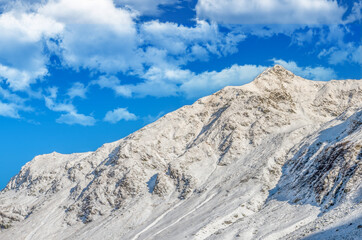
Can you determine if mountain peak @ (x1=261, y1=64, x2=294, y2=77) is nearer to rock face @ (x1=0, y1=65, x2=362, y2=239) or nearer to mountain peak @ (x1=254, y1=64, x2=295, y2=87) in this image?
mountain peak @ (x1=254, y1=64, x2=295, y2=87)

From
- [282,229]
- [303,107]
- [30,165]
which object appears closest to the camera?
[282,229]

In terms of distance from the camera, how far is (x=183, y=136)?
113438 millimetres

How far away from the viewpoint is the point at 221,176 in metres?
91.6

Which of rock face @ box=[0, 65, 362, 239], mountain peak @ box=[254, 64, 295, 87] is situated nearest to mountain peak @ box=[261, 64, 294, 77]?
mountain peak @ box=[254, 64, 295, 87]

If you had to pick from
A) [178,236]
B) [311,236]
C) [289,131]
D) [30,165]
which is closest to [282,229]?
A: [311,236]

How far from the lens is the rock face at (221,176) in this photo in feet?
210

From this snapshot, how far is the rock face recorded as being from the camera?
210ft

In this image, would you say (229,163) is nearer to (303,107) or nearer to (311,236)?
(303,107)

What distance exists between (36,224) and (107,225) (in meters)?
23.2

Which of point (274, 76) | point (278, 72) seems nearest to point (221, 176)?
point (274, 76)

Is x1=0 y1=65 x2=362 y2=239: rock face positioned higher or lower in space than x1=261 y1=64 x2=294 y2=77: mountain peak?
lower

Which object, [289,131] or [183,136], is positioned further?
[183,136]

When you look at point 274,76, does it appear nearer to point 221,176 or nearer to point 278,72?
point 278,72

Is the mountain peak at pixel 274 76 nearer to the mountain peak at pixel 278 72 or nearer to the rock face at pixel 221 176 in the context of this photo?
the mountain peak at pixel 278 72
